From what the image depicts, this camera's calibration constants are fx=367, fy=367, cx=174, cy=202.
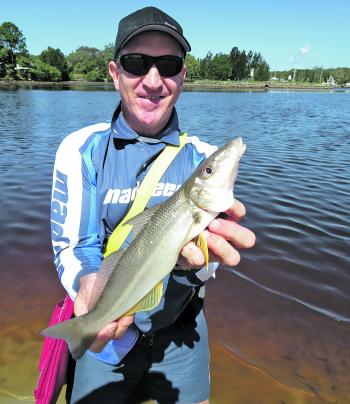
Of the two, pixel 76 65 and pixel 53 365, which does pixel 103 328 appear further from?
pixel 76 65

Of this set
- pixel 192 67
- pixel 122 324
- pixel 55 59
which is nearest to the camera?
pixel 122 324

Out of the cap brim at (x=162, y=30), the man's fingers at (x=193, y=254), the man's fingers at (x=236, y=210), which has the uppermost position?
the cap brim at (x=162, y=30)

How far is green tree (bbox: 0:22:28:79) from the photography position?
4680 inches

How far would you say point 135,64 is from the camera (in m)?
3.50

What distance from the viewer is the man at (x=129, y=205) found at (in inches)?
133

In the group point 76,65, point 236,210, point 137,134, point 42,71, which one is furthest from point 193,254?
point 76,65

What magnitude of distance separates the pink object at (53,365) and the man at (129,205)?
223 millimetres

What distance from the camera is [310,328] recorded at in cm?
605

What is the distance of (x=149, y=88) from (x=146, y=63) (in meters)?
0.23

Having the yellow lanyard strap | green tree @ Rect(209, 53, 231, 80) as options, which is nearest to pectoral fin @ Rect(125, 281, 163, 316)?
the yellow lanyard strap

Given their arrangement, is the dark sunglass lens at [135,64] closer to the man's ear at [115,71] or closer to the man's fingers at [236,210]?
the man's ear at [115,71]

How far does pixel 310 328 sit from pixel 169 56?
16.0 ft

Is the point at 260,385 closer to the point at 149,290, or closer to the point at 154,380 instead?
the point at 154,380

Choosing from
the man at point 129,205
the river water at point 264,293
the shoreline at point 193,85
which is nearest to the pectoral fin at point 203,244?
the man at point 129,205
